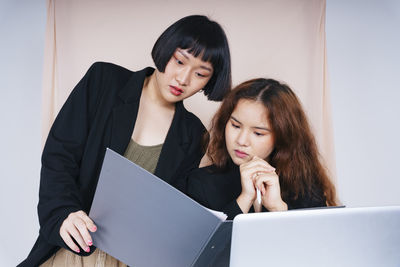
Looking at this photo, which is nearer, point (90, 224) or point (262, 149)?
point (90, 224)

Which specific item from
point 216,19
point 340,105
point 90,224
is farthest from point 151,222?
point 340,105

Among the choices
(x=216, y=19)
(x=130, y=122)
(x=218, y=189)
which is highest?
(x=216, y=19)

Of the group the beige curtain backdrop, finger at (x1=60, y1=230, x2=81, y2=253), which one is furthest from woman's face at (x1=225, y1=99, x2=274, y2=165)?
the beige curtain backdrop

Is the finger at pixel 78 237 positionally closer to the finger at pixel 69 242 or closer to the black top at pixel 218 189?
the finger at pixel 69 242

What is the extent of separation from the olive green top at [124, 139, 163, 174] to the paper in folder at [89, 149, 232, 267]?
43 centimetres

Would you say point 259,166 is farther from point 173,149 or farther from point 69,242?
point 69,242

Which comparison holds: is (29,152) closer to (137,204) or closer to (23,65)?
(23,65)

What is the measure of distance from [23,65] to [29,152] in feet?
1.47

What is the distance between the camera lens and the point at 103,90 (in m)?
1.49

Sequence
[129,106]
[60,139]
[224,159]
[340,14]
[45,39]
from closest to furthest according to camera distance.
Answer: [60,139] → [129,106] → [224,159] → [45,39] → [340,14]

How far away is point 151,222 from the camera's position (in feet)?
3.14

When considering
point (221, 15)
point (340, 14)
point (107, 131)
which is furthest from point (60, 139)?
point (340, 14)

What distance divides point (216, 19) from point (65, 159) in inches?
50.1

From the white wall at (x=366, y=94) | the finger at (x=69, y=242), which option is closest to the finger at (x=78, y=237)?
the finger at (x=69, y=242)
